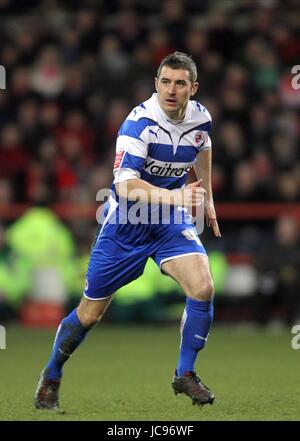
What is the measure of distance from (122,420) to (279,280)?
6.52 metres

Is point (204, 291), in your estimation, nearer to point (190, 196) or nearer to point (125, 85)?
point (190, 196)

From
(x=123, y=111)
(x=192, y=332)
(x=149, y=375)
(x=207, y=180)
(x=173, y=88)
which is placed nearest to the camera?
(x=173, y=88)

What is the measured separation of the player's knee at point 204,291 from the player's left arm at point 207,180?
1.45 ft

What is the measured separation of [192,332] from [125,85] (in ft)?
29.7

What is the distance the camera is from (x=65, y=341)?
22.6 feet

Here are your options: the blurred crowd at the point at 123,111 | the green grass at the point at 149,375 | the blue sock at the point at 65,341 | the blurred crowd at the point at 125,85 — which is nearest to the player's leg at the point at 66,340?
the blue sock at the point at 65,341

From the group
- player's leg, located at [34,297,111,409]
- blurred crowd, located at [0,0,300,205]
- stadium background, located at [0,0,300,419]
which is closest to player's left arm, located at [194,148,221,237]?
player's leg, located at [34,297,111,409]

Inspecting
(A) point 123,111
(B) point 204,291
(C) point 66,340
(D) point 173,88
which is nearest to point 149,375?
(C) point 66,340

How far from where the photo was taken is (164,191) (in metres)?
6.56

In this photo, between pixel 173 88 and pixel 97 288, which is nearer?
pixel 173 88

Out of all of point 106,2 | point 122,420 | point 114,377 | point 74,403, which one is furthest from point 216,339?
point 106,2

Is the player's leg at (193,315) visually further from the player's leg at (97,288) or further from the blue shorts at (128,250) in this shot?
the player's leg at (97,288)

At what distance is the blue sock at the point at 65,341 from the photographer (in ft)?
22.5

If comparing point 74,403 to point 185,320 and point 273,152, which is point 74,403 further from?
point 273,152
